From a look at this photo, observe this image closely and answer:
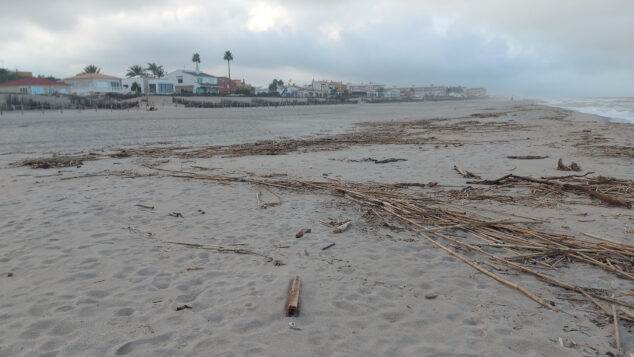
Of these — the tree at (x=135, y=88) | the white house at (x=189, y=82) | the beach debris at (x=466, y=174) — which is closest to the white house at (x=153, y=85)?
the tree at (x=135, y=88)

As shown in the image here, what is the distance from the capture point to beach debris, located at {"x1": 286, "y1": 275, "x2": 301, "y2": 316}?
2785 millimetres

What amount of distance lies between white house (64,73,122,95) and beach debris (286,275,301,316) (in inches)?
2952

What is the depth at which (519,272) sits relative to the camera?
11.2ft

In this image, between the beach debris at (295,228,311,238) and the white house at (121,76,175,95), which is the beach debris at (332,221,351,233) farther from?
the white house at (121,76,175,95)

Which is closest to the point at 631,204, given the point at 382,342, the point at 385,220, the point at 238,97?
the point at 385,220

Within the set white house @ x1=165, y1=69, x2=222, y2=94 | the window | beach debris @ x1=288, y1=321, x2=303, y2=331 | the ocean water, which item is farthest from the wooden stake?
white house @ x1=165, y1=69, x2=222, y2=94

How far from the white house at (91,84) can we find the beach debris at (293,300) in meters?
75.0

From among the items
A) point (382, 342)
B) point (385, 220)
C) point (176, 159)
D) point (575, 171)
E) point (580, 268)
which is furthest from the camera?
point (176, 159)

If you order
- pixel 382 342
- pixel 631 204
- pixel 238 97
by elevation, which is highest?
pixel 238 97

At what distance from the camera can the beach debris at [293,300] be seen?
2785 mm

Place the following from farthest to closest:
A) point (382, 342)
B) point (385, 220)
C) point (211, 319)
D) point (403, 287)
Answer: point (385, 220), point (403, 287), point (211, 319), point (382, 342)

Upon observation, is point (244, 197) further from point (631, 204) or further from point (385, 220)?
point (631, 204)

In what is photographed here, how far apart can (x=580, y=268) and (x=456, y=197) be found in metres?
2.39

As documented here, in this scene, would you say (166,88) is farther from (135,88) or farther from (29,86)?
(29,86)
